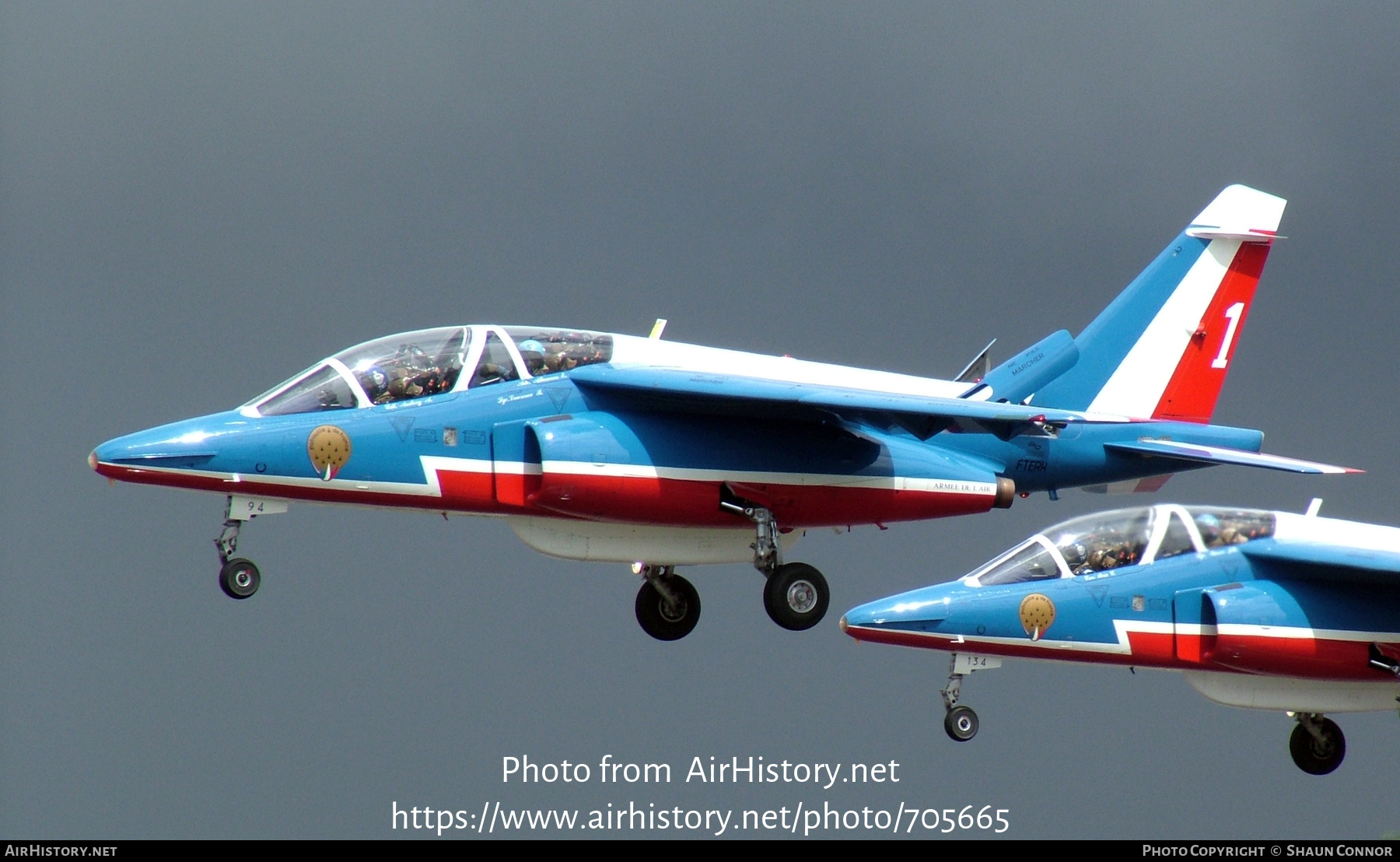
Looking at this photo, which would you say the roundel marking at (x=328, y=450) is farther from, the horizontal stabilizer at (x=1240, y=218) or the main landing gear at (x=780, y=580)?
the horizontal stabilizer at (x=1240, y=218)

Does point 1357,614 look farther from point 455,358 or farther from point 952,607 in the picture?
point 455,358

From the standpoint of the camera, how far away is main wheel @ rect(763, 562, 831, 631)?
2472 cm

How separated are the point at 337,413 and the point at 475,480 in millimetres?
1654

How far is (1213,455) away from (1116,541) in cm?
184

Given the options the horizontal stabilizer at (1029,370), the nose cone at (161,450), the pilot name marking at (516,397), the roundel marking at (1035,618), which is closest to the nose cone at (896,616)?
the roundel marking at (1035,618)

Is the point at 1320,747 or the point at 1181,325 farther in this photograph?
the point at 1181,325

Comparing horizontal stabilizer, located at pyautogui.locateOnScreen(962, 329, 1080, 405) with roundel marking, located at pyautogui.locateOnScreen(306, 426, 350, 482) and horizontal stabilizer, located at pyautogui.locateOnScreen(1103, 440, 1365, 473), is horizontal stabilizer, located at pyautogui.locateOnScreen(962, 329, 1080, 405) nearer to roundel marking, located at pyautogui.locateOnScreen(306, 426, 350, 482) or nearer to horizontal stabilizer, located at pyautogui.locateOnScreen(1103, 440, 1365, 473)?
horizontal stabilizer, located at pyautogui.locateOnScreen(1103, 440, 1365, 473)

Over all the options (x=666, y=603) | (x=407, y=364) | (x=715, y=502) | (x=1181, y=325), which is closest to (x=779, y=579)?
(x=715, y=502)

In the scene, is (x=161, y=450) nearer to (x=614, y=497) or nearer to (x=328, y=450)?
(x=328, y=450)

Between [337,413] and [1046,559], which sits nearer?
[337,413]

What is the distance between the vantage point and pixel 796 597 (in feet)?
81.3

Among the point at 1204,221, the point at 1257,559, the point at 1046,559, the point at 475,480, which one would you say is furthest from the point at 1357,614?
the point at 475,480

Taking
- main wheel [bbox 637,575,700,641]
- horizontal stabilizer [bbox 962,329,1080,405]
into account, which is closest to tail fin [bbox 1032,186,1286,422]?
horizontal stabilizer [bbox 962,329,1080,405]

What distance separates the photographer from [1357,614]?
26266mm
